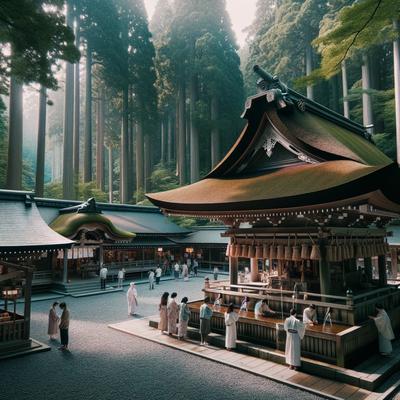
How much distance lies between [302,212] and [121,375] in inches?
266

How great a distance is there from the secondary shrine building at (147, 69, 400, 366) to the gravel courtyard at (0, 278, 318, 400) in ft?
7.22

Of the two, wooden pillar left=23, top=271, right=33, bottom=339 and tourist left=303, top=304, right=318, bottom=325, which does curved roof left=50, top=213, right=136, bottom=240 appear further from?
tourist left=303, top=304, right=318, bottom=325

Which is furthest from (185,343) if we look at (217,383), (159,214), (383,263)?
(159,214)

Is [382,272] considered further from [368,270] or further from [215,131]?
[215,131]

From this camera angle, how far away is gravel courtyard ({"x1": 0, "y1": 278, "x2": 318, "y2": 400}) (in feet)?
24.6

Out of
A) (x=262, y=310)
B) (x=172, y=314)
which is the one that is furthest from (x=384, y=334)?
(x=172, y=314)

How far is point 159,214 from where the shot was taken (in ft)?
116

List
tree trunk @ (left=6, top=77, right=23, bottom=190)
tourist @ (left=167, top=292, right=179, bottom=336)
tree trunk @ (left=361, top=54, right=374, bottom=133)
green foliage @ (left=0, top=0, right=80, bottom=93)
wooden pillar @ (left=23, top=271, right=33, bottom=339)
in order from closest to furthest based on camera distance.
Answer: green foliage @ (left=0, top=0, right=80, bottom=93) < wooden pillar @ (left=23, top=271, right=33, bottom=339) < tourist @ (left=167, top=292, right=179, bottom=336) < tree trunk @ (left=6, top=77, right=23, bottom=190) < tree trunk @ (left=361, top=54, right=374, bottom=133)

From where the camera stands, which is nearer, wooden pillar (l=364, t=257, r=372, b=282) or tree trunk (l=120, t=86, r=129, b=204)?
wooden pillar (l=364, t=257, r=372, b=282)

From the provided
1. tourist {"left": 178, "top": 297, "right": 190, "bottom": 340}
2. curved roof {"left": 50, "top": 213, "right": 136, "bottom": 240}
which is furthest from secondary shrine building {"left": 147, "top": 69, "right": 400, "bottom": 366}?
curved roof {"left": 50, "top": 213, "right": 136, "bottom": 240}

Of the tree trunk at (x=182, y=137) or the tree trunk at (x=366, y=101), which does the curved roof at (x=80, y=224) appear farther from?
the tree trunk at (x=366, y=101)

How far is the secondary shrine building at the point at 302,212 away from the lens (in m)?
9.04

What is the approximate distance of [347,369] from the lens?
8469mm

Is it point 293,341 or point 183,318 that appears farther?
point 183,318
